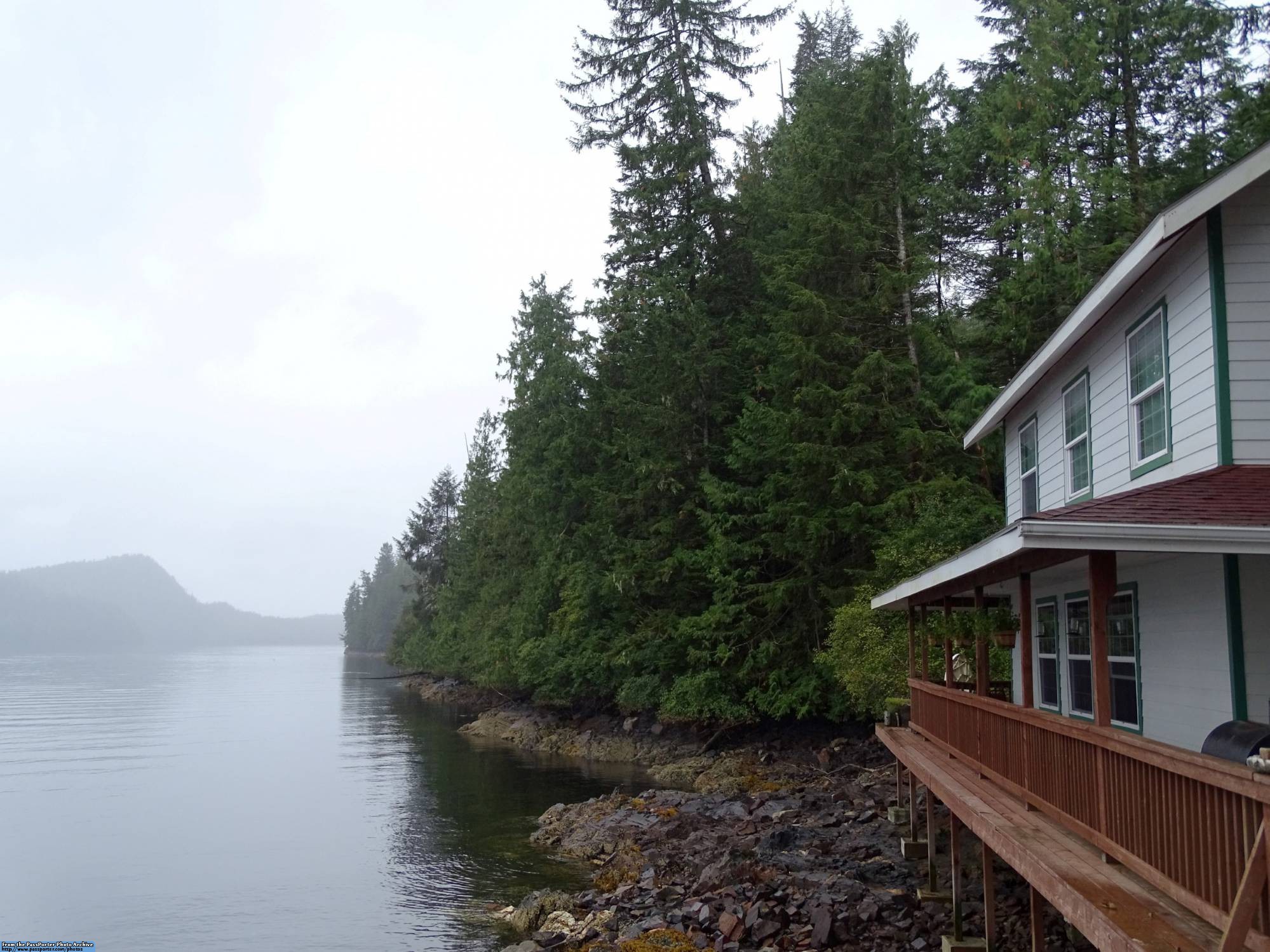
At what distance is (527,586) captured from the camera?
40906 mm

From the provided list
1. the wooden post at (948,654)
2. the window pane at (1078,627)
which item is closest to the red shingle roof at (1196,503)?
the window pane at (1078,627)

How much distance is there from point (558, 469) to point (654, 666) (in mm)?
8178

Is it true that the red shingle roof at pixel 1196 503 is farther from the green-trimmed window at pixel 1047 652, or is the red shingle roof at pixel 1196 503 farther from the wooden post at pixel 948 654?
the green-trimmed window at pixel 1047 652

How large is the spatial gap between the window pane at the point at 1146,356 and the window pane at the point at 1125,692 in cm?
297

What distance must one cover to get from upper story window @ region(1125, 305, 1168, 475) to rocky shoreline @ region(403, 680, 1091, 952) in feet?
16.9

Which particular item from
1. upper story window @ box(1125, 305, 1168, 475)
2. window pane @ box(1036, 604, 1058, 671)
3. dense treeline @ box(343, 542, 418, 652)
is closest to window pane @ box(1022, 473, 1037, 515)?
window pane @ box(1036, 604, 1058, 671)

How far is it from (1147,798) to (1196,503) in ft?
8.59

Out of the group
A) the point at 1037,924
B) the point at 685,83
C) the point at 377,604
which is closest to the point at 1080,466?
the point at 1037,924

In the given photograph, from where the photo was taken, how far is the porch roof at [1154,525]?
6441mm

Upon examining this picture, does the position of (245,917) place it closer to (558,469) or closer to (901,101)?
(558,469)

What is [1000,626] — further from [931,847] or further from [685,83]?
[685,83]

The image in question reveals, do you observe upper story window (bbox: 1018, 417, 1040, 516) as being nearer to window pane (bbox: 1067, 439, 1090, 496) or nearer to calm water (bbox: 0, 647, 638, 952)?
window pane (bbox: 1067, 439, 1090, 496)

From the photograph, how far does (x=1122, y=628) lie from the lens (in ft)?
35.0

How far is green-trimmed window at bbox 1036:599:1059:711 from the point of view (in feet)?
42.3
